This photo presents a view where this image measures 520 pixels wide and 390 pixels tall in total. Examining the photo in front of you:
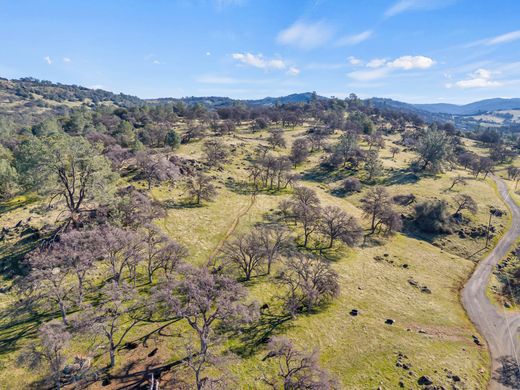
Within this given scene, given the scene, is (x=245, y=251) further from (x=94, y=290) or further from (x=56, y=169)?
(x=56, y=169)

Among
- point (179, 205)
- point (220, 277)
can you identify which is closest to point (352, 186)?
point (179, 205)

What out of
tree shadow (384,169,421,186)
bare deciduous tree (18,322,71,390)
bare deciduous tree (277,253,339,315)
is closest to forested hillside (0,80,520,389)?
bare deciduous tree (18,322,71,390)

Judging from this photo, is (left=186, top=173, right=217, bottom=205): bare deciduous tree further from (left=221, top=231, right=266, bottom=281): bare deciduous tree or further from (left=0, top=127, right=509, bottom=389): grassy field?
(left=221, top=231, right=266, bottom=281): bare deciduous tree

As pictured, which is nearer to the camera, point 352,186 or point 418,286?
point 418,286

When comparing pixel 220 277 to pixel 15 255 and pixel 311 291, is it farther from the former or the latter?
pixel 15 255

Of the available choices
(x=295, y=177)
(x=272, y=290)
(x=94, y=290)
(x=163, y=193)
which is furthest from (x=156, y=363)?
(x=295, y=177)
